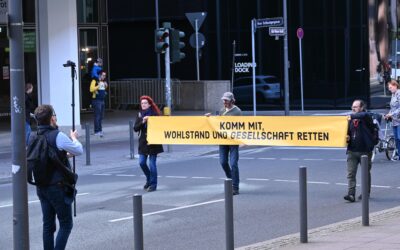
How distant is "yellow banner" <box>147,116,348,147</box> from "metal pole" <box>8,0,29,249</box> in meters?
7.12

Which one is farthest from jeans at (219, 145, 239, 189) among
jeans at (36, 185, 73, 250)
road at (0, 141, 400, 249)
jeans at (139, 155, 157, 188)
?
jeans at (36, 185, 73, 250)

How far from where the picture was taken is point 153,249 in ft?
32.1

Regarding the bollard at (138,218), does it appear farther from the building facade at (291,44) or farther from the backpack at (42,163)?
the building facade at (291,44)

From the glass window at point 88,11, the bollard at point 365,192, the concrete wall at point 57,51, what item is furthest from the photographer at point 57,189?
the glass window at point 88,11

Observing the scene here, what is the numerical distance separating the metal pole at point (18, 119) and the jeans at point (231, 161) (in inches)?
291

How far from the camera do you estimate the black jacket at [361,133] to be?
1306cm

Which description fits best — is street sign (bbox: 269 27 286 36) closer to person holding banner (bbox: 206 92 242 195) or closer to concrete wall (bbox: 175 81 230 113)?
concrete wall (bbox: 175 81 230 113)

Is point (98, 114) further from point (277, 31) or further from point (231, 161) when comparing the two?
point (231, 161)

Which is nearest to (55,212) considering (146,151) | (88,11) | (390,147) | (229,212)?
(229,212)

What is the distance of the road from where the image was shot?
10.6 metres

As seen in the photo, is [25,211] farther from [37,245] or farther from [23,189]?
[37,245]

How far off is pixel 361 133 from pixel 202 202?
8.92ft

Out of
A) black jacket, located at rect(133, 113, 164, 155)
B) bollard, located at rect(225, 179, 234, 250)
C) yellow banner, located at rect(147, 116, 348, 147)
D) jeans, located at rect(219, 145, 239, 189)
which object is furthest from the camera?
black jacket, located at rect(133, 113, 164, 155)

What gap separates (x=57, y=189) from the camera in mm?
8391
